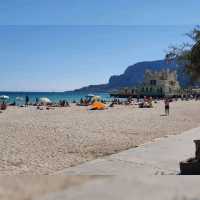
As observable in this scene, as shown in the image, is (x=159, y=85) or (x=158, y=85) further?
(x=158, y=85)

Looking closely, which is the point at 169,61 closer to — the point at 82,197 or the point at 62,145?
the point at 62,145

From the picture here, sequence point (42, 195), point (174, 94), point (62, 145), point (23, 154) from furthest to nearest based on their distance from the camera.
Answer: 1. point (174, 94)
2. point (62, 145)
3. point (23, 154)
4. point (42, 195)

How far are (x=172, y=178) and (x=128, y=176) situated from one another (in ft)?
0.26

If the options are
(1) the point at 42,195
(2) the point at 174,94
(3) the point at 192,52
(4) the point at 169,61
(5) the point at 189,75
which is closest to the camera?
(1) the point at 42,195

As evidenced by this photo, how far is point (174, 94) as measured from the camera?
116 metres

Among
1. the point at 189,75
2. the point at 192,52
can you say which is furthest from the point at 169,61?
the point at 192,52

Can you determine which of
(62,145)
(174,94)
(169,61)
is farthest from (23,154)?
(174,94)

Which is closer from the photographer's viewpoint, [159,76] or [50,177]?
[50,177]

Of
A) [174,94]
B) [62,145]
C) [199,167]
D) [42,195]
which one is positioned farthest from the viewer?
[174,94]

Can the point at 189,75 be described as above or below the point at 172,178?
above

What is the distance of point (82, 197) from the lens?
2.13 feet

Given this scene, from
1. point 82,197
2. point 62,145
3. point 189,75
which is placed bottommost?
point 62,145

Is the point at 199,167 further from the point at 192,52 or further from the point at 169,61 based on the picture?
the point at 169,61

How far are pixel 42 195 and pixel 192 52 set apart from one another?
6.14 m
